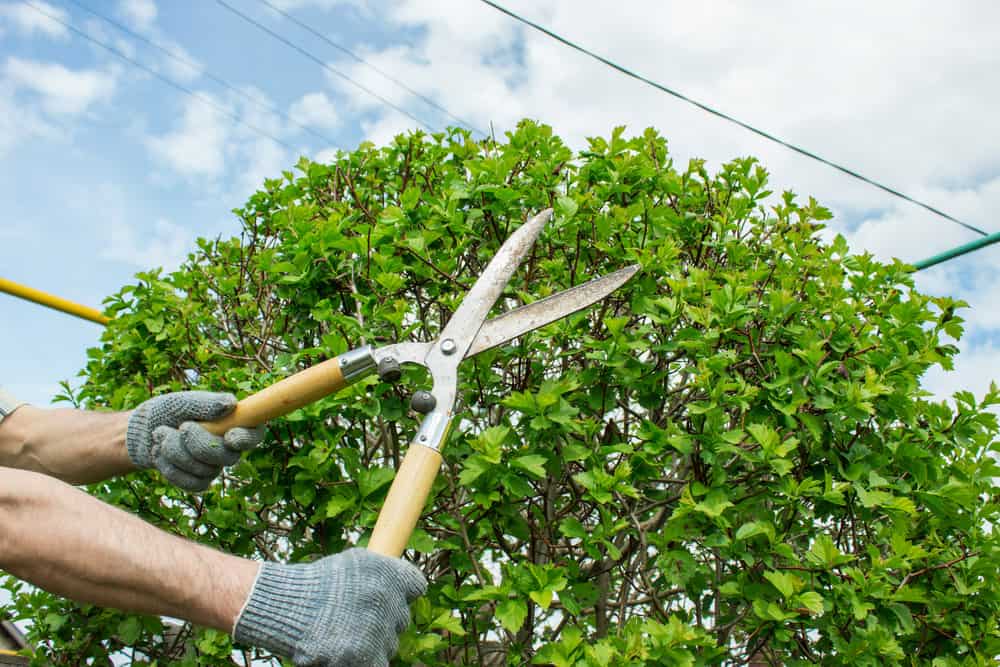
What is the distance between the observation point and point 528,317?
2.41m

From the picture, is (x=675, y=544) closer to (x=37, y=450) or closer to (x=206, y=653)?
(x=206, y=653)

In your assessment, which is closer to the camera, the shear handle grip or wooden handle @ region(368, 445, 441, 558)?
wooden handle @ region(368, 445, 441, 558)

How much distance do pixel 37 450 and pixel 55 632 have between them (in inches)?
36.9

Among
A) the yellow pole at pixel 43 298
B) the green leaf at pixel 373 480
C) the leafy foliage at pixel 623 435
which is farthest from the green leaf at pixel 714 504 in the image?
the yellow pole at pixel 43 298

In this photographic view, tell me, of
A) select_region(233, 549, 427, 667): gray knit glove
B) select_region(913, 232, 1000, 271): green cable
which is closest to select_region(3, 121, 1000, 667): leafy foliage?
select_region(233, 549, 427, 667): gray knit glove

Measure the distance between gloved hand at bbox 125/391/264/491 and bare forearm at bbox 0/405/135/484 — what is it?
0.10m

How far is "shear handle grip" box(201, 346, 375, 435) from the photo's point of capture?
232 cm

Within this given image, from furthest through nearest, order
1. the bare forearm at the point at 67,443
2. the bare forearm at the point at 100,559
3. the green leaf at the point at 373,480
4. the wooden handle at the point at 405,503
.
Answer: the bare forearm at the point at 67,443, the green leaf at the point at 373,480, the wooden handle at the point at 405,503, the bare forearm at the point at 100,559

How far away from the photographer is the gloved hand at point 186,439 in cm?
248

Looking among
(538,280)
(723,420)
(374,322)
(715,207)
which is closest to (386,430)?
(374,322)

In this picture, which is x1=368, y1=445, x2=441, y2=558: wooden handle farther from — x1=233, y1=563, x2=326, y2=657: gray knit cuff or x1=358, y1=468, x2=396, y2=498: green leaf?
x1=358, y1=468, x2=396, y2=498: green leaf

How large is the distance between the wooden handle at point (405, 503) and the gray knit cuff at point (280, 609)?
0.17 m

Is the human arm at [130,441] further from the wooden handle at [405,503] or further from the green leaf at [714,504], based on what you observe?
the green leaf at [714,504]

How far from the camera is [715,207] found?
10.8 ft
